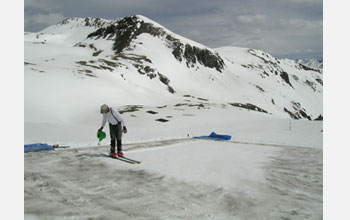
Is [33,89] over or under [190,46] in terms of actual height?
under

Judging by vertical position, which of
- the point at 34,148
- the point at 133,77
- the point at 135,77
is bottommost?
the point at 34,148

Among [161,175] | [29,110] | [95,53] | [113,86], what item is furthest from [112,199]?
[95,53]

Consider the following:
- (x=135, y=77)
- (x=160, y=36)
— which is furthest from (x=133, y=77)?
(x=160, y=36)

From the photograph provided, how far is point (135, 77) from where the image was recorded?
6981cm

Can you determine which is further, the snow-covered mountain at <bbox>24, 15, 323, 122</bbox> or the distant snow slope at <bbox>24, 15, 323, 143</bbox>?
the snow-covered mountain at <bbox>24, 15, 323, 122</bbox>

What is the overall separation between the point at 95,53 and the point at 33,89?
7088cm

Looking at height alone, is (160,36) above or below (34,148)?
above

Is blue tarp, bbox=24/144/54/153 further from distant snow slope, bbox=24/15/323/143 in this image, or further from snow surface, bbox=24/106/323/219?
distant snow slope, bbox=24/15/323/143

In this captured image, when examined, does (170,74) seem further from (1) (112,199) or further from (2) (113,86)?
(1) (112,199)

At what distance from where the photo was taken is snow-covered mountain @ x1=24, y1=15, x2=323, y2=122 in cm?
3722

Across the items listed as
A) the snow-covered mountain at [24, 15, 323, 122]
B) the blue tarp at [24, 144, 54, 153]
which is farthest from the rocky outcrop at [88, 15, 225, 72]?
the blue tarp at [24, 144, 54, 153]

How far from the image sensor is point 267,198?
6500 millimetres

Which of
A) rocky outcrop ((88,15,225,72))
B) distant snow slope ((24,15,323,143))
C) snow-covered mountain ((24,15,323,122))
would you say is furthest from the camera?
rocky outcrop ((88,15,225,72))

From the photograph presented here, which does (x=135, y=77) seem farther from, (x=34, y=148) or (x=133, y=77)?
(x=34, y=148)
